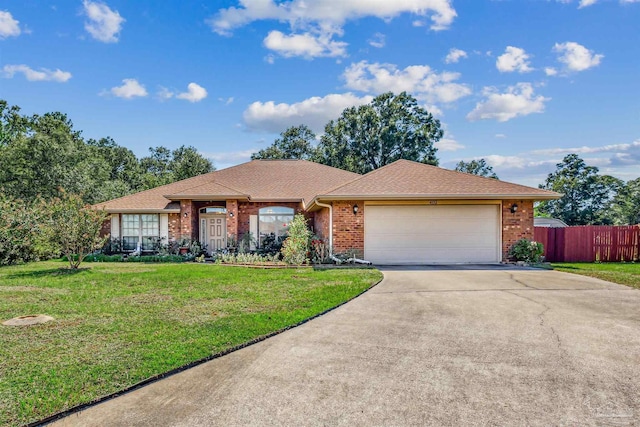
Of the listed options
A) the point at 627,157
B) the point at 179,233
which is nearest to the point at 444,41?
the point at 179,233

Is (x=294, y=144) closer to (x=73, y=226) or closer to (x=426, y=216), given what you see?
(x=426, y=216)

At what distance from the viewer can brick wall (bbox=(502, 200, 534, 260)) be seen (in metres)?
13.3

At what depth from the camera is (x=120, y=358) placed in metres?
4.34

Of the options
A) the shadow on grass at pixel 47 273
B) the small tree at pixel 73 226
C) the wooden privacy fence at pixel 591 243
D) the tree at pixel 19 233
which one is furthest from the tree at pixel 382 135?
the shadow on grass at pixel 47 273

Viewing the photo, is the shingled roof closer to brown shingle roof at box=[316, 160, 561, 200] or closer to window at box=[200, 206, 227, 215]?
brown shingle roof at box=[316, 160, 561, 200]

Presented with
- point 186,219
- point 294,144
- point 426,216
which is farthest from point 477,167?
point 186,219

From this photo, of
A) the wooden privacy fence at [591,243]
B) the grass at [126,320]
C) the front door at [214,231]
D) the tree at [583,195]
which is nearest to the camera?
the grass at [126,320]

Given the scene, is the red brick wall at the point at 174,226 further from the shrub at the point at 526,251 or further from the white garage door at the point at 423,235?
the shrub at the point at 526,251

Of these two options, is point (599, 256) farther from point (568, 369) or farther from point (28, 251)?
point (28, 251)

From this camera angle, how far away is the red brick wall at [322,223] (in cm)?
1457

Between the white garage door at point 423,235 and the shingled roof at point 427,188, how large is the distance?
58cm

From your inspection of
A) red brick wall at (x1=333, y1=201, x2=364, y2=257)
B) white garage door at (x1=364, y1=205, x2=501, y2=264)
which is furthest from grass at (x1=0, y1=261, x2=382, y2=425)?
white garage door at (x1=364, y1=205, x2=501, y2=264)

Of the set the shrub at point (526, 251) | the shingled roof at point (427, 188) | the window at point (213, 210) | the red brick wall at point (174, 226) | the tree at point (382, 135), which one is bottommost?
the shrub at point (526, 251)

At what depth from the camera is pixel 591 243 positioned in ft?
53.3
